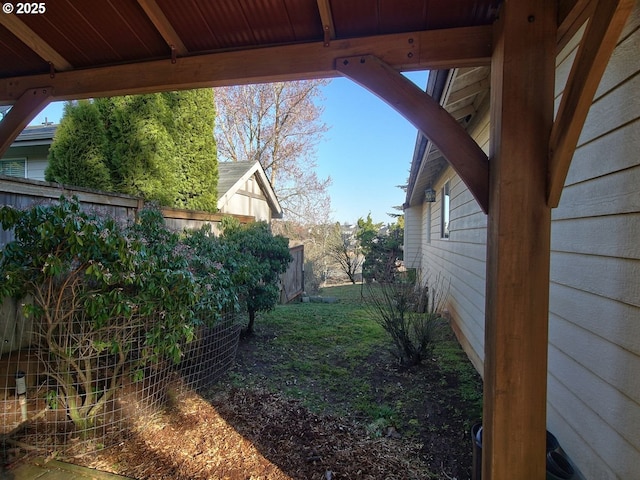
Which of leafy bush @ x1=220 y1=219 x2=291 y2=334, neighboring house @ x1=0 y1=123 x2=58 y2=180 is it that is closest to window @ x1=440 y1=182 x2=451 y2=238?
leafy bush @ x1=220 y1=219 x2=291 y2=334

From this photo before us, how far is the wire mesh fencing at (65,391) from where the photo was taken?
2441 mm

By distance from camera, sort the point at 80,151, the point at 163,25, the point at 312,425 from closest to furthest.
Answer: the point at 163,25 < the point at 312,425 < the point at 80,151

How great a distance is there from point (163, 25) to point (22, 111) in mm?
1506

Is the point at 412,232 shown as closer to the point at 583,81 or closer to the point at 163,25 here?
the point at 163,25

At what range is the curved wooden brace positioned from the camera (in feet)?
5.80

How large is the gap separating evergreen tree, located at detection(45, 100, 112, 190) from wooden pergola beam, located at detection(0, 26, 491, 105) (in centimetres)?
309

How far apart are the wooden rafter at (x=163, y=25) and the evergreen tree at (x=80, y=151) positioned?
427cm

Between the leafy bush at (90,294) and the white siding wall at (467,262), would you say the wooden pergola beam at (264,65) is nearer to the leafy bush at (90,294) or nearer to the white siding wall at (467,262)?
the leafy bush at (90,294)

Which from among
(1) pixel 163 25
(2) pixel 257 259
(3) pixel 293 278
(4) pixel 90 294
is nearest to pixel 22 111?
(1) pixel 163 25

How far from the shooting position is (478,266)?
4.20 meters

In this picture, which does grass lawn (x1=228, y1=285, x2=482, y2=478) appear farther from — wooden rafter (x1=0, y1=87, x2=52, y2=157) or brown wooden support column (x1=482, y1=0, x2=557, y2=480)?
wooden rafter (x1=0, y1=87, x2=52, y2=157)

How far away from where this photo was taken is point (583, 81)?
51.8 inches

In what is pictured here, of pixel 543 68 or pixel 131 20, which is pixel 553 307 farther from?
pixel 131 20

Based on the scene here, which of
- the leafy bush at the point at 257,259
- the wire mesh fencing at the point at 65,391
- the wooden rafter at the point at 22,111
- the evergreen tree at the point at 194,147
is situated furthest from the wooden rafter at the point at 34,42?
the evergreen tree at the point at 194,147
